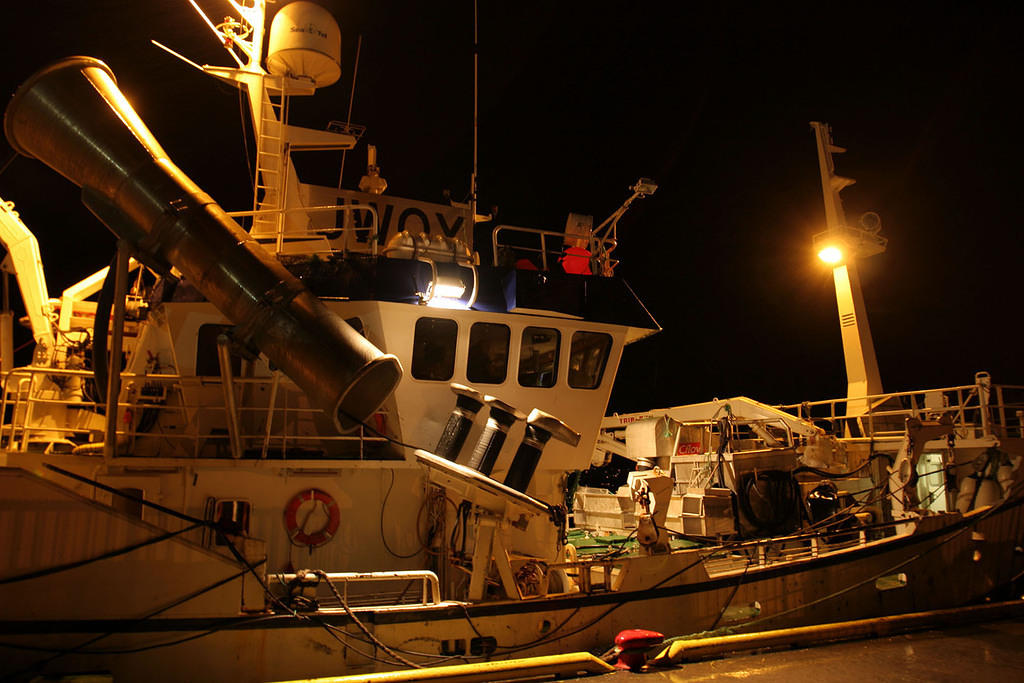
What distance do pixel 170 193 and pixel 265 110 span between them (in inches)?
134

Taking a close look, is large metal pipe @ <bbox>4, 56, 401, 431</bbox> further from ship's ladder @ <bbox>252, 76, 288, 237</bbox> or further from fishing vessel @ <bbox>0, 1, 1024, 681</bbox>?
ship's ladder @ <bbox>252, 76, 288, 237</bbox>

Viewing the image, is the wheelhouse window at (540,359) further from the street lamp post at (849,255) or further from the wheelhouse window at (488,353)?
the street lamp post at (849,255)

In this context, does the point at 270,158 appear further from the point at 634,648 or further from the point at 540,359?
the point at 634,648

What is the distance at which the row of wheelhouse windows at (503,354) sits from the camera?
25.9 feet

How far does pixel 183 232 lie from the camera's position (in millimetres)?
5672

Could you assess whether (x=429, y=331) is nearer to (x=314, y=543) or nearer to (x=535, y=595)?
(x=314, y=543)

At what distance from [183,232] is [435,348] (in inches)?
127

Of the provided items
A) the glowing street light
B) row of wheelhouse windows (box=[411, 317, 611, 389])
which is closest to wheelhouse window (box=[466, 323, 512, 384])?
row of wheelhouse windows (box=[411, 317, 611, 389])

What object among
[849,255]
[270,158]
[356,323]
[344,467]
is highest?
[849,255]

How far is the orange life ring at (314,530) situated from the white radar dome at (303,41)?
18.8 ft

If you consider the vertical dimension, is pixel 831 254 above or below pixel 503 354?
above

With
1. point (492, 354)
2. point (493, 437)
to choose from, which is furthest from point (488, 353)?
point (493, 437)

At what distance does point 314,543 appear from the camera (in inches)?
281

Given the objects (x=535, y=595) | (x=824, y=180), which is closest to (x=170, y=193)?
(x=535, y=595)
